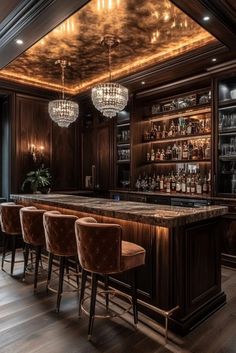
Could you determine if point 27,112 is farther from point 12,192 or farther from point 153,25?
point 153,25

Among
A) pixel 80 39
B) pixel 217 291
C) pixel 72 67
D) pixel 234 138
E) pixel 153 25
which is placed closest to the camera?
pixel 217 291

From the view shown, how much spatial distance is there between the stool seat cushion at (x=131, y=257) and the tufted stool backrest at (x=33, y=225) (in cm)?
135

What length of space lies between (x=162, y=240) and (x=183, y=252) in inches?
8.3

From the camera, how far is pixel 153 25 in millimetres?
3564

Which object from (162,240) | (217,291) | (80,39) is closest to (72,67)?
(80,39)

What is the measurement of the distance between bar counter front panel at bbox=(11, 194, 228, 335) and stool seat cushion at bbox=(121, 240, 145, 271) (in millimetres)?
200

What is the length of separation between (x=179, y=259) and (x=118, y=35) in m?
3.02

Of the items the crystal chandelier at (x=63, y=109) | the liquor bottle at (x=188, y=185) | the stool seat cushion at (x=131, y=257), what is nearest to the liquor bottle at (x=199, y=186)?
the liquor bottle at (x=188, y=185)

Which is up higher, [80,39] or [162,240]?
[80,39]

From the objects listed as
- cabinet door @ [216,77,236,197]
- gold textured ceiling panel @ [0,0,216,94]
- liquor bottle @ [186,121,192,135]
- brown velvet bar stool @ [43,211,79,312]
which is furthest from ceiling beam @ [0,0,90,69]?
liquor bottle @ [186,121,192,135]

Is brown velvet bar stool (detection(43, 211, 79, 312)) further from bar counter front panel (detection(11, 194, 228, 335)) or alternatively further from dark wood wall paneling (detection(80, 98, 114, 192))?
dark wood wall paneling (detection(80, 98, 114, 192))

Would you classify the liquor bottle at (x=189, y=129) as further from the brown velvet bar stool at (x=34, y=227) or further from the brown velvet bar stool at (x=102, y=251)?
the brown velvet bar stool at (x=102, y=251)

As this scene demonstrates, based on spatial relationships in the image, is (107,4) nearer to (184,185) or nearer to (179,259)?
(179,259)

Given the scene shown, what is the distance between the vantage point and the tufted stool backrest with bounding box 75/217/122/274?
7.53ft
